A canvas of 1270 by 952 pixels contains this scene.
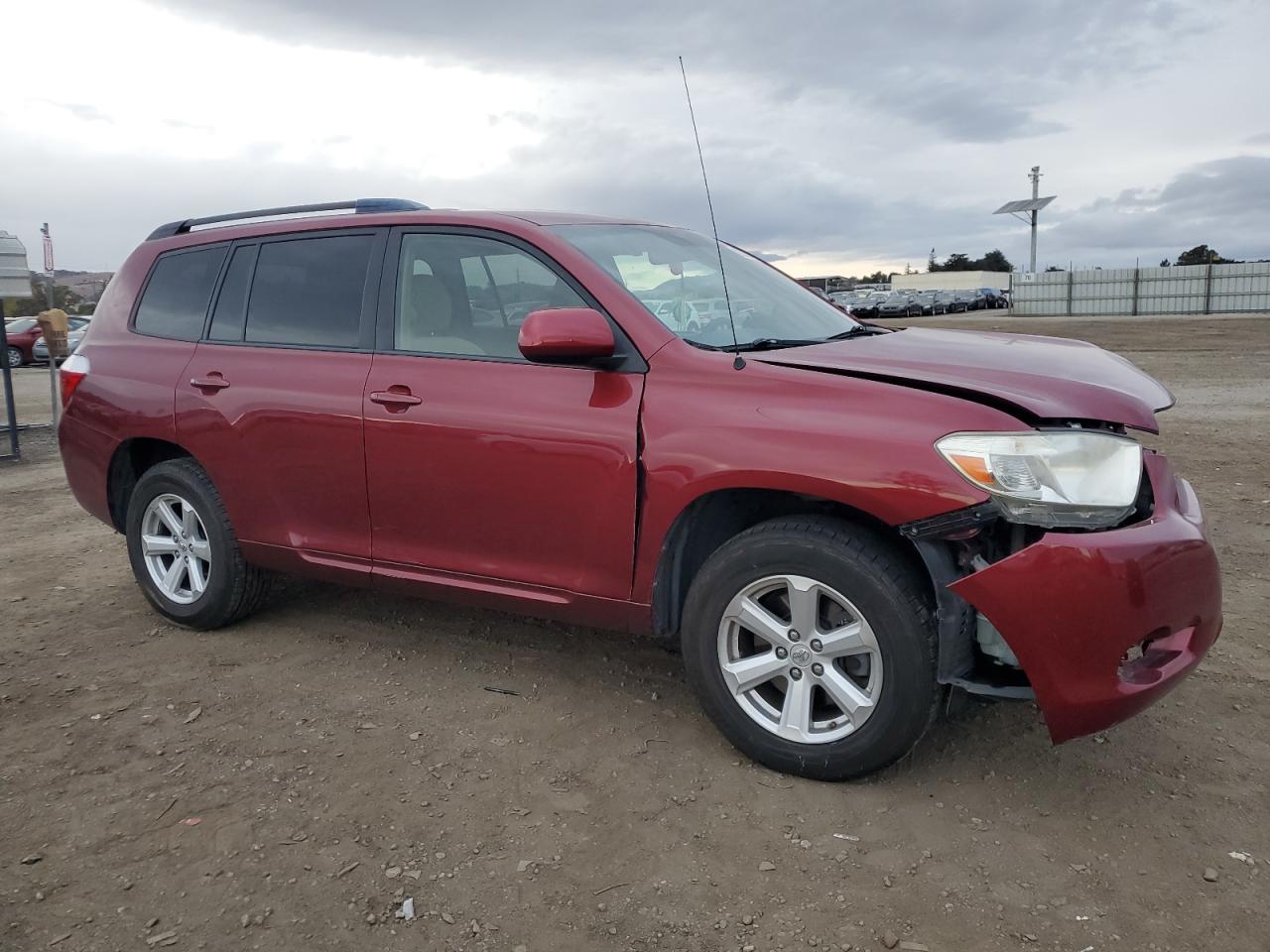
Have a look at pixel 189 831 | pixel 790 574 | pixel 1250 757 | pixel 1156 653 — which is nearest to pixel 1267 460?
pixel 1250 757

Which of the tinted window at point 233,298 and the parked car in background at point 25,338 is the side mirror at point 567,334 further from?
the parked car in background at point 25,338

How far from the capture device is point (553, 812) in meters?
3.07

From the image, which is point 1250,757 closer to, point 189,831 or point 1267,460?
point 189,831

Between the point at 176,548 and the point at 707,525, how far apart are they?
2729 millimetres

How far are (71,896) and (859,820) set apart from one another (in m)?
2.19

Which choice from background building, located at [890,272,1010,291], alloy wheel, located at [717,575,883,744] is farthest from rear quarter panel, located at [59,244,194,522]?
background building, located at [890,272,1010,291]

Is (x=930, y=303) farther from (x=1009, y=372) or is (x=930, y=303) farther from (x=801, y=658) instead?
(x=801, y=658)

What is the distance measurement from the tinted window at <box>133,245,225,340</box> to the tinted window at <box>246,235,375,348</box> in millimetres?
327

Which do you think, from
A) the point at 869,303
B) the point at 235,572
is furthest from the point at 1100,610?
the point at 869,303

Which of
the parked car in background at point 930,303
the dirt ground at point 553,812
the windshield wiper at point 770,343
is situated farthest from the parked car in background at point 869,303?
the dirt ground at point 553,812

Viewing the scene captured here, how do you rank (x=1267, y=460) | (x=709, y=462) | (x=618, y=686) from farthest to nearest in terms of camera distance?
Result: (x=1267, y=460) → (x=618, y=686) → (x=709, y=462)

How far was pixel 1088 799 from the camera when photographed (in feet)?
10.0

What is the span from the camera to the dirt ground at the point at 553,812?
2553 millimetres

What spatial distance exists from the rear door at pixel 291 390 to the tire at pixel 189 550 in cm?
13
